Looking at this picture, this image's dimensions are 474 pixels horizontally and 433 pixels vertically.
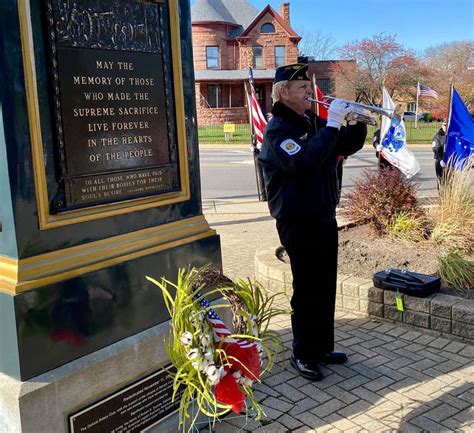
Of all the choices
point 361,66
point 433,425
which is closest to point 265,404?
point 433,425

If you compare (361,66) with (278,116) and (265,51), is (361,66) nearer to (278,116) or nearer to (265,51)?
(265,51)

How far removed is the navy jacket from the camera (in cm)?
332

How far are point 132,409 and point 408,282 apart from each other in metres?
2.59

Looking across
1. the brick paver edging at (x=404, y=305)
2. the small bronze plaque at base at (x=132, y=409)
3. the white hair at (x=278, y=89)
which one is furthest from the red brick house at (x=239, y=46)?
the small bronze plaque at base at (x=132, y=409)

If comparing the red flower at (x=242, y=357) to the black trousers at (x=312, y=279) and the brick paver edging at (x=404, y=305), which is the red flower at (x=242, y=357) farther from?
the brick paver edging at (x=404, y=305)

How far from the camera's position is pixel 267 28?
45875 mm

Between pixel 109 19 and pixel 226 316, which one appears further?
pixel 226 316

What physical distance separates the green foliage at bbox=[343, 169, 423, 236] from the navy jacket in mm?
2960

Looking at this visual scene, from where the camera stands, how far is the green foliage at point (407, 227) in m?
6.18

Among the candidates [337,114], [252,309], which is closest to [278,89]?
[337,114]

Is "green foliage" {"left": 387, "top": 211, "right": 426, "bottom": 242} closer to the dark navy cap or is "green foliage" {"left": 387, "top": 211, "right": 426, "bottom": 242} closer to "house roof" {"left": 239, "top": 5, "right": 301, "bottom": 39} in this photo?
the dark navy cap

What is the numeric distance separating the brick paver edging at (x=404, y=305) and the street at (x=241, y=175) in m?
3.98

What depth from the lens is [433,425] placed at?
308cm

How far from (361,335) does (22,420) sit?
2.84m
